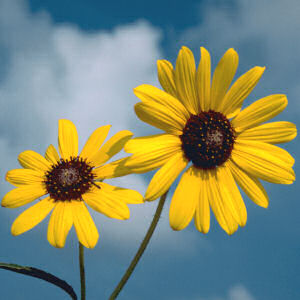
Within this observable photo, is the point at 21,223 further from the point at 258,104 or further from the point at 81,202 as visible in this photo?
the point at 258,104

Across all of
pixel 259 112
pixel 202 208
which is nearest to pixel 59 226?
pixel 202 208

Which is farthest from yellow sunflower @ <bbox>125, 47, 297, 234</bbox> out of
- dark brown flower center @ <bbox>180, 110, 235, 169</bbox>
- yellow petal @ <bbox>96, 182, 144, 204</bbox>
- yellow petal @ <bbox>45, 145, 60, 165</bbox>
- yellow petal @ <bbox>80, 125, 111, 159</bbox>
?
yellow petal @ <bbox>45, 145, 60, 165</bbox>

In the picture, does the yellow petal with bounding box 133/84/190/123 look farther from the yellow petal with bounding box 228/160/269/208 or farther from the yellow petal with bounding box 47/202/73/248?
the yellow petal with bounding box 47/202/73/248

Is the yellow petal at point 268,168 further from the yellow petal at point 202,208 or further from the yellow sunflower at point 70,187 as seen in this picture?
the yellow sunflower at point 70,187

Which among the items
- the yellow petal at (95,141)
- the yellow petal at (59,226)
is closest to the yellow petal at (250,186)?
the yellow petal at (95,141)

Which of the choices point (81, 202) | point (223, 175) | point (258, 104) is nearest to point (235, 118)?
point (258, 104)

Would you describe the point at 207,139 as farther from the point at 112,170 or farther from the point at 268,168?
the point at 112,170
